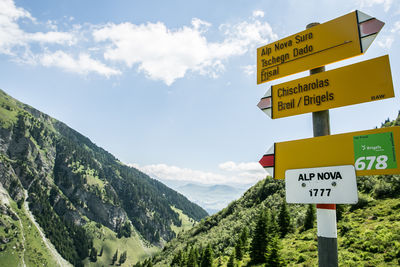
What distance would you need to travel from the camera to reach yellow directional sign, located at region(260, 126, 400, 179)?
3393 millimetres

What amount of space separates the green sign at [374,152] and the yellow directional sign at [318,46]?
1.49 m

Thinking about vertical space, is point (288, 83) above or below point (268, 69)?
below

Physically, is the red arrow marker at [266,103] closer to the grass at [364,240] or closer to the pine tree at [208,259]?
the grass at [364,240]

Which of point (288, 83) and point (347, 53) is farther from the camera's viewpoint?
point (288, 83)

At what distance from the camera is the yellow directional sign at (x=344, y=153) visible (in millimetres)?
3393

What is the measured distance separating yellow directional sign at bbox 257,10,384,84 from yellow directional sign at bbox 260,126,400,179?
147 centimetres

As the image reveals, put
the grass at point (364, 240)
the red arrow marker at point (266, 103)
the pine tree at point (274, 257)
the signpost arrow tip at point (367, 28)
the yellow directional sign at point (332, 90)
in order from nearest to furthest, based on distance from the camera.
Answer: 1. the yellow directional sign at point (332, 90)
2. the signpost arrow tip at point (367, 28)
3. the red arrow marker at point (266, 103)
4. the grass at point (364, 240)
5. the pine tree at point (274, 257)

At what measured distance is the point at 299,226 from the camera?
37719 mm

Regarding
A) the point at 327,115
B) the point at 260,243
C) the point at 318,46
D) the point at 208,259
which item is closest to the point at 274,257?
the point at 260,243

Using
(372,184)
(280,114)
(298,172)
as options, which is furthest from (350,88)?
(372,184)

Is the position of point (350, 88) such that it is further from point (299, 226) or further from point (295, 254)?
point (299, 226)

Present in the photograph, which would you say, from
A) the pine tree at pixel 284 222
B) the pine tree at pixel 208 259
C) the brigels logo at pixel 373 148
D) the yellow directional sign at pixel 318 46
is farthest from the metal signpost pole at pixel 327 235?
the pine tree at pixel 208 259

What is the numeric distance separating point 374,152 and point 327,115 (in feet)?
3.39

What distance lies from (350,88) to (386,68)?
0.54 m
